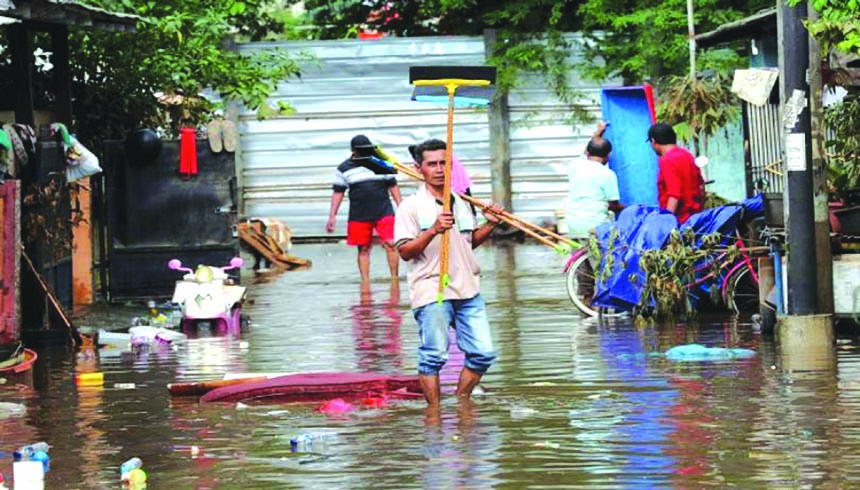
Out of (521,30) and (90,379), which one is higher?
(521,30)

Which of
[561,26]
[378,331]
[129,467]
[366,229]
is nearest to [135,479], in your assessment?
[129,467]

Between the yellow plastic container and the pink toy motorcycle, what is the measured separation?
3389 mm

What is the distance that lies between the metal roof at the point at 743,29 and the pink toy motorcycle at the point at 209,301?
5.92 meters

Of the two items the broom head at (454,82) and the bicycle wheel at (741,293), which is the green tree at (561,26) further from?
the broom head at (454,82)

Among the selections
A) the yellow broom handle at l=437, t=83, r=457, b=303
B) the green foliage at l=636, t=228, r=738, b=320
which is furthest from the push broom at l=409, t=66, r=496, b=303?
the green foliage at l=636, t=228, r=738, b=320

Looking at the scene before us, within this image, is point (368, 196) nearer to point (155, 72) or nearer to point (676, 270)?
point (155, 72)

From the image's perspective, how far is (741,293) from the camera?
16.1m

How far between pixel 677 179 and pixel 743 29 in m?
3.27

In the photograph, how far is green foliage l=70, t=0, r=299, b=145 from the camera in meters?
20.0

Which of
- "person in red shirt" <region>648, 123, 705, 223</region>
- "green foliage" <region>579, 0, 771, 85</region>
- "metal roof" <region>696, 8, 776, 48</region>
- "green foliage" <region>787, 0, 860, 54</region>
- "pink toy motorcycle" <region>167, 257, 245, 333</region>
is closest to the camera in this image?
"green foliage" <region>787, 0, 860, 54</region>

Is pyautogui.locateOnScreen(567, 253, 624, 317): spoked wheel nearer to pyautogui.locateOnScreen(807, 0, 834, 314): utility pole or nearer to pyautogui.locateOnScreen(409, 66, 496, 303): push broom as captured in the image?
pyautogui.locateOnScreen(807, 0, 834, 314): utility pole

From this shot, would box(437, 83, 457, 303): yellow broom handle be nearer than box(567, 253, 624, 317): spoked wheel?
Yes

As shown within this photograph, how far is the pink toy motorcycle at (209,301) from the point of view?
53.9 ft

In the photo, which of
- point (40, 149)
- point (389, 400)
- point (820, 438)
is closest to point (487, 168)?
point (40, 149)
